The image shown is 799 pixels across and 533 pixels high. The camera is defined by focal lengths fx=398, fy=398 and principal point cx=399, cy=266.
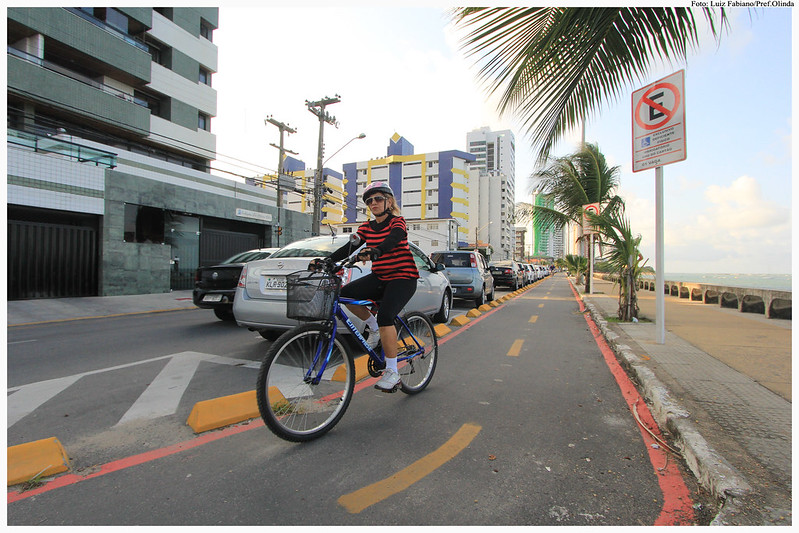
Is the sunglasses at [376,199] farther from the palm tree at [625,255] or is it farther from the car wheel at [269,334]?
the palm tree at [625,255]

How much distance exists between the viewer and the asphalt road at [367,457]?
2.04 m

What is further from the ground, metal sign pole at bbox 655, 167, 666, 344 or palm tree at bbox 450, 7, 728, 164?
palm tree at bbox 450, 7, 728, 164

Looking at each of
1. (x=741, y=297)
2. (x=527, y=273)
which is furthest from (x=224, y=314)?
(x=527, y=273)

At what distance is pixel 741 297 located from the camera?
430 inches

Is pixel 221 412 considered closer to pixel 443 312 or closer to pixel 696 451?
pixel 696 451

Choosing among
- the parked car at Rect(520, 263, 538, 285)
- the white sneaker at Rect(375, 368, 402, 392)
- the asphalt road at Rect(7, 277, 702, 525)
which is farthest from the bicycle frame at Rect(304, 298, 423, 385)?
the parked car at Rect(520, 263, 538, 285)

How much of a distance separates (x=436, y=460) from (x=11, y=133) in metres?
16.4

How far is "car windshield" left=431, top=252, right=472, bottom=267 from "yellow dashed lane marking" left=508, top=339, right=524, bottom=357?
5791mm

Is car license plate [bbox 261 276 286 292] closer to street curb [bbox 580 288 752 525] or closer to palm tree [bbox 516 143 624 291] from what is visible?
street curb [bbox 580 288 752 525]

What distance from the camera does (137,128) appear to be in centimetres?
1916

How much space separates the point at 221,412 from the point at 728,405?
4156mm

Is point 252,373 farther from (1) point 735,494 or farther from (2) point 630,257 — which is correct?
(2) point 630,257

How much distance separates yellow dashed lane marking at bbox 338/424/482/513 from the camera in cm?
212

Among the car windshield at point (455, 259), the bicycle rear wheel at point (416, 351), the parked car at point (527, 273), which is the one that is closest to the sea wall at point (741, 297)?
the car windshield at point (455, 259)
